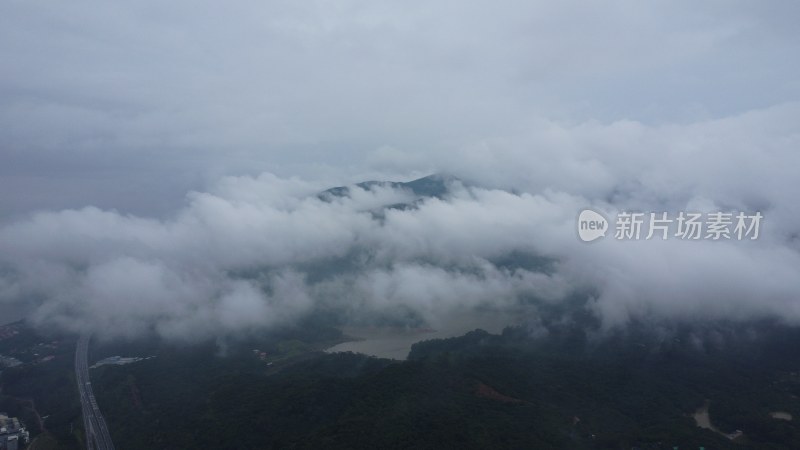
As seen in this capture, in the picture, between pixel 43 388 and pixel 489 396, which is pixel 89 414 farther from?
pixel 489 396

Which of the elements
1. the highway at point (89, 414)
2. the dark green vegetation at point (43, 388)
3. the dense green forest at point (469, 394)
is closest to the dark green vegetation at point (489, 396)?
the dense green forest at point (469, 394)

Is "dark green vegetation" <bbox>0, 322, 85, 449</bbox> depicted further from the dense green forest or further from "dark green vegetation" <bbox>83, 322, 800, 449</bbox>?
"dark green vegetation" <bbox>83, 322, 800, 449</bbox>

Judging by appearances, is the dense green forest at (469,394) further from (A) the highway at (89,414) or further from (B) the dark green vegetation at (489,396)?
(A) the highway at (89,414)

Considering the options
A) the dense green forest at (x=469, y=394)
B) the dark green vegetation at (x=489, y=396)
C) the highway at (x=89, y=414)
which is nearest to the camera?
the dark green vegetation at (x=489, y=396)

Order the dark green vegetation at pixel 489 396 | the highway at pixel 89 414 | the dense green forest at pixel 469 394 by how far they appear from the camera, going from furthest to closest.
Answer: the highway at pixel 89 414
the dense green forest at pixel 469 394
the dark green vegetation at pixel 489 396

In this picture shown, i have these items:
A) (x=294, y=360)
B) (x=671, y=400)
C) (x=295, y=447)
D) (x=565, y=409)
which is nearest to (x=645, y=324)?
(x=671, y=400)

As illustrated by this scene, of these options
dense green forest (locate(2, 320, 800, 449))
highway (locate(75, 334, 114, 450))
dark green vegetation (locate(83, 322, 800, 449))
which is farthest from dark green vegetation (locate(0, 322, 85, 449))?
dark green vegetation (locate(83, 322, 800, 449))

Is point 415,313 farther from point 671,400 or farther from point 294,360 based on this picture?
point 671,400

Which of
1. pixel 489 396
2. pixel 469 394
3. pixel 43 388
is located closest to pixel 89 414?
pixel 43 388
